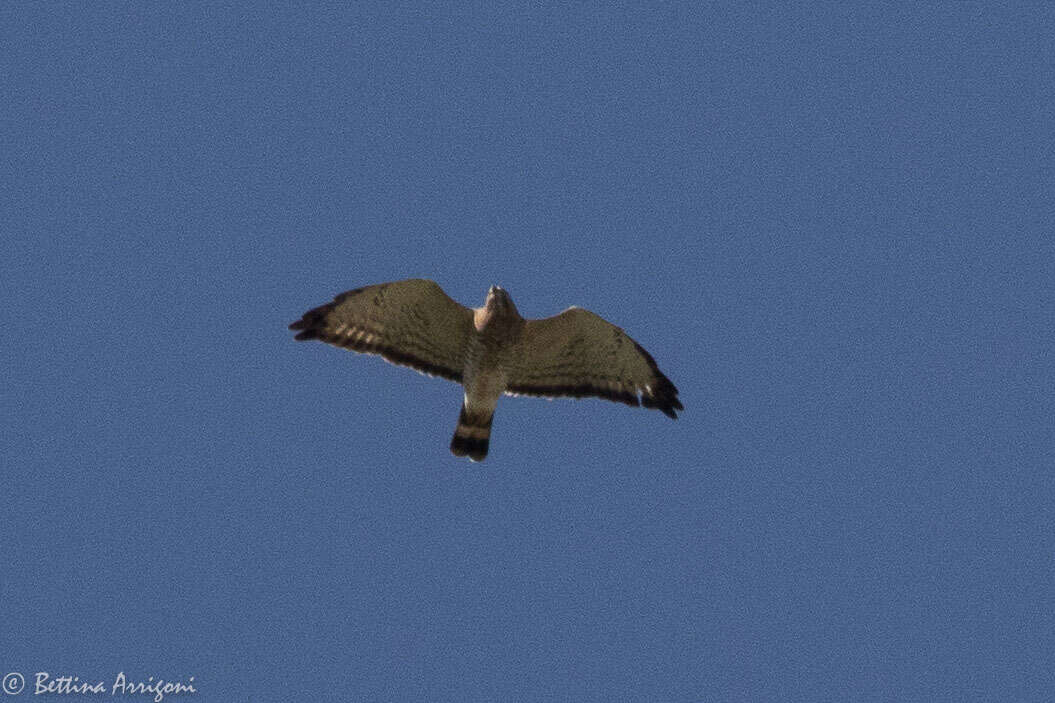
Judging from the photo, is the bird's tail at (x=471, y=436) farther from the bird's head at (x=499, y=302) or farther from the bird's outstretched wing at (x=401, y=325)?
the bird's head at (x=499, y=302)

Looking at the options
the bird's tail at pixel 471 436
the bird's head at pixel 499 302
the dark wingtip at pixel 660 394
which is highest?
the bird's head at pixel 499 302

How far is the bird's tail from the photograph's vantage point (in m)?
16.0

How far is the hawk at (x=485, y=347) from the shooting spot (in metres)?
15.4

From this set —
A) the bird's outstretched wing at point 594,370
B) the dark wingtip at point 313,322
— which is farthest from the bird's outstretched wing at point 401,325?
the bird's outstretched wing at point 594,370

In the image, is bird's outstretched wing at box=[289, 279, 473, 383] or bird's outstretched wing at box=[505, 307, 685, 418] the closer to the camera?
bird's outstretched wing at box=[289, 279, 473, 383]

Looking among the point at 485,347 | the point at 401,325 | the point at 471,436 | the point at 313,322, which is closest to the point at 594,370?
the point at 485,347

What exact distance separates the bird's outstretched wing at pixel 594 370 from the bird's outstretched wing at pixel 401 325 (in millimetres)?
700

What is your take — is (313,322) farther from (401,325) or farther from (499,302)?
(499,302)

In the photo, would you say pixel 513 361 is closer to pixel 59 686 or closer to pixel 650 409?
pixel 650 409

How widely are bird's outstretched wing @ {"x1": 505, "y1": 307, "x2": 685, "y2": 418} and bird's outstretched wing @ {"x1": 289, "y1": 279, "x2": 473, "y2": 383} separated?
70 cm

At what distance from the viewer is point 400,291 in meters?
15.4

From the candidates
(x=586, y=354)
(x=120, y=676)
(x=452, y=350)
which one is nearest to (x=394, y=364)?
(x=452, y=350)

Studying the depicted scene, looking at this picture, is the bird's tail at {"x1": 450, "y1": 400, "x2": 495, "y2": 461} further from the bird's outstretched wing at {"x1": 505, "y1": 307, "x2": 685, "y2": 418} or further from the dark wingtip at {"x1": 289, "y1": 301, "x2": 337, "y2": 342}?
the dark wingtip at {"x1": 289, "y1": 301, "x2": 337, "y2": 342}

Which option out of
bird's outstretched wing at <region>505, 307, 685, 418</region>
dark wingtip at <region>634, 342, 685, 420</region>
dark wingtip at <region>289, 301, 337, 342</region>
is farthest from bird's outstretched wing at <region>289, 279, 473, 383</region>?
dark wingtip at <region>634, 342, 685, 420</region>
